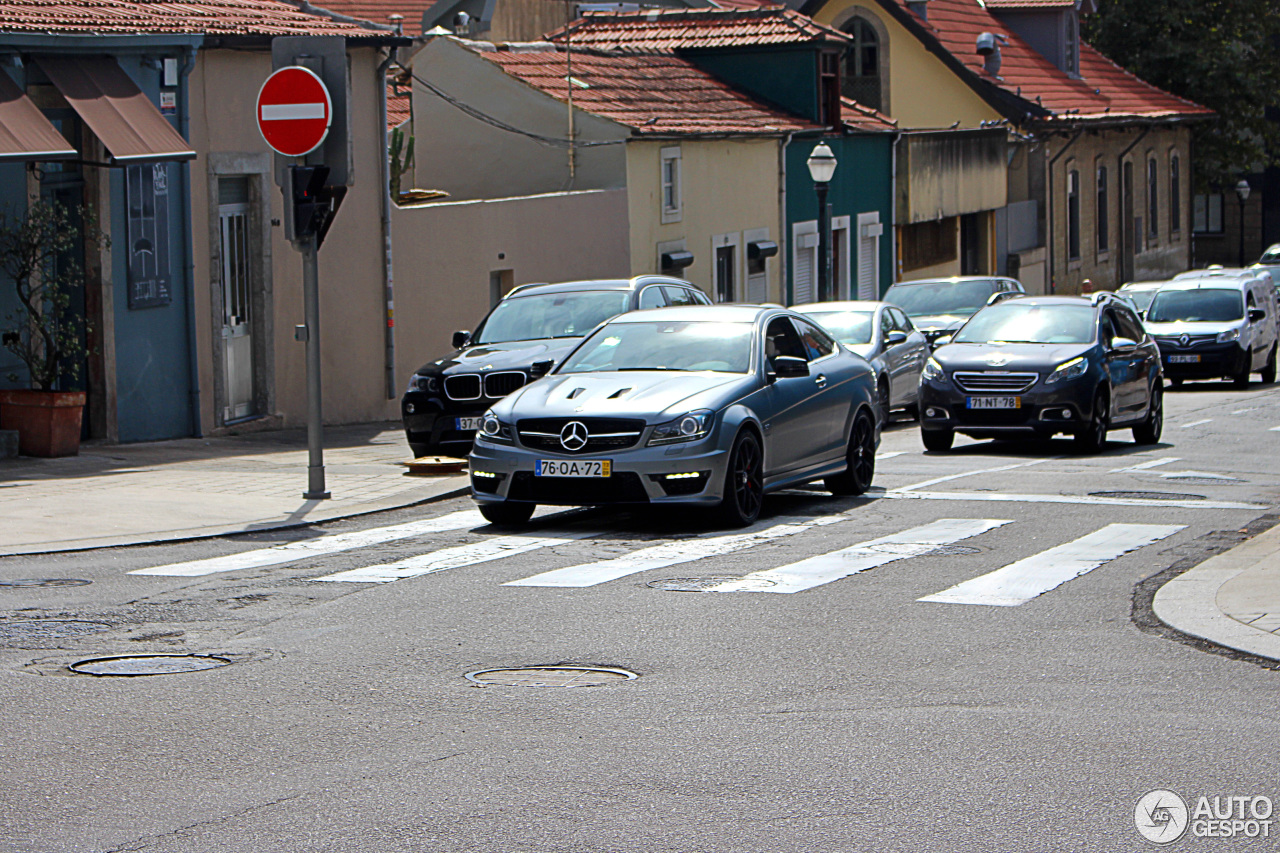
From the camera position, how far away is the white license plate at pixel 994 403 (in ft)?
61.2

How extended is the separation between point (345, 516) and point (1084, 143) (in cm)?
4119

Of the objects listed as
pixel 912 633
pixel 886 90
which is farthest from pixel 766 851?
pixel 886 90

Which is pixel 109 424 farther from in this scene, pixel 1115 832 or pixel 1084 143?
pixel 1084 143

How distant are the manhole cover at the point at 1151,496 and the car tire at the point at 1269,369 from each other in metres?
18.6

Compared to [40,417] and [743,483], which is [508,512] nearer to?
[743,483]

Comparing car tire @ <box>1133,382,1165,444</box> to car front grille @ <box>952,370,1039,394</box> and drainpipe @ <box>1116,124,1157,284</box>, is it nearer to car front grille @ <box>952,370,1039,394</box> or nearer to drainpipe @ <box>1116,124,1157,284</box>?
car front grille @ <box>952,370,1039,394</box>

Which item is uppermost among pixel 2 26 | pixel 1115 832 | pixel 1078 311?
pixel 2 26

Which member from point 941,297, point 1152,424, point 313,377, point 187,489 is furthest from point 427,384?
point 941,297

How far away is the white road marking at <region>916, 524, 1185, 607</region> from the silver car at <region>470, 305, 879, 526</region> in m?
2.28

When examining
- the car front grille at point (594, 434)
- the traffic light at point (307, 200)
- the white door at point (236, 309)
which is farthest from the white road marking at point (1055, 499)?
the white door at point (236, 309)

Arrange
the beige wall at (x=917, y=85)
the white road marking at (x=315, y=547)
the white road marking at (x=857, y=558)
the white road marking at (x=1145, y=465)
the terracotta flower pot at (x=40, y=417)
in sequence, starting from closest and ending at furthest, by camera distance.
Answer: the white road marking at (x=857, y=558) < the white road marking at (x=315, y=547) < the terracotta flower pot at (x=40, y=417) < the white road marking at (x=1145, y=465) < the beige wall at (x=917, y=85)

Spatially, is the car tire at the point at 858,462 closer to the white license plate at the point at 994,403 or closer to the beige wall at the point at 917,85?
the white license plate at the point at 994,403

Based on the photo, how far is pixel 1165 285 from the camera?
107ft

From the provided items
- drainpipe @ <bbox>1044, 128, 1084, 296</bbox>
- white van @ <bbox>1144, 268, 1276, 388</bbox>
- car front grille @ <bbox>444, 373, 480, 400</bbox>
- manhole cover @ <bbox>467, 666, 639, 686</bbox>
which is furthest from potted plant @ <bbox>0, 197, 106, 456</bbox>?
drainpipe @ <bbox>1044, 128, 1084, 296</bbox>
